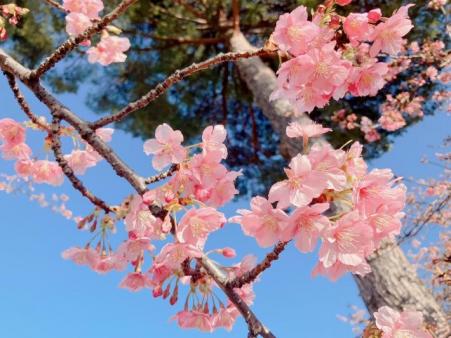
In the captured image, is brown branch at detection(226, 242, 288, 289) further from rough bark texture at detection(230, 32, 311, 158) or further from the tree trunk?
rough bark texture at detection(230, 32, 311, 158)

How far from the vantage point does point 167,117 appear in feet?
24.3

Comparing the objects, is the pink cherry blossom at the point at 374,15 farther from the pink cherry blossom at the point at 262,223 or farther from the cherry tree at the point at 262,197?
the pink cherry blossom at the point at 262,223

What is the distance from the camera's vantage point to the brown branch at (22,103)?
145 centimetres

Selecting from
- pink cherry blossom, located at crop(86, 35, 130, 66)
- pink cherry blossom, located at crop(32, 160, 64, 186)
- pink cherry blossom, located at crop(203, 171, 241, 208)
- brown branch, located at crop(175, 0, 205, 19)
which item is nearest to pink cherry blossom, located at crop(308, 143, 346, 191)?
pink cherry blossom, located at crop(203, 171, 241, 208)

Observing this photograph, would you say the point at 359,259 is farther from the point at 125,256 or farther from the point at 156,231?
the point at 125,256

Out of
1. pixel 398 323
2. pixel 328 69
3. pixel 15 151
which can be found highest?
pixel 15 151

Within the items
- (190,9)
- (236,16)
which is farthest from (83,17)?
(190,9)

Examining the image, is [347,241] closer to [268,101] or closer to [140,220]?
[140,220]

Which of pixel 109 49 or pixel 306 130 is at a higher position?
pixel 109 49

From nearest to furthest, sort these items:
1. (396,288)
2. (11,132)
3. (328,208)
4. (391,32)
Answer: (328,208), (391,32), (11,132), (396,288)

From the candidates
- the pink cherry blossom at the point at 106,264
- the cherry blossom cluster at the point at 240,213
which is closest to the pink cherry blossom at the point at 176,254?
the cherry blossom cluster at the point at 240,213

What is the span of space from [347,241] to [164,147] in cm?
50

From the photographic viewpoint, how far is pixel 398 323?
1.12 metres

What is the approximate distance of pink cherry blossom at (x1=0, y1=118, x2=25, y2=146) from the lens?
65.6 inches
